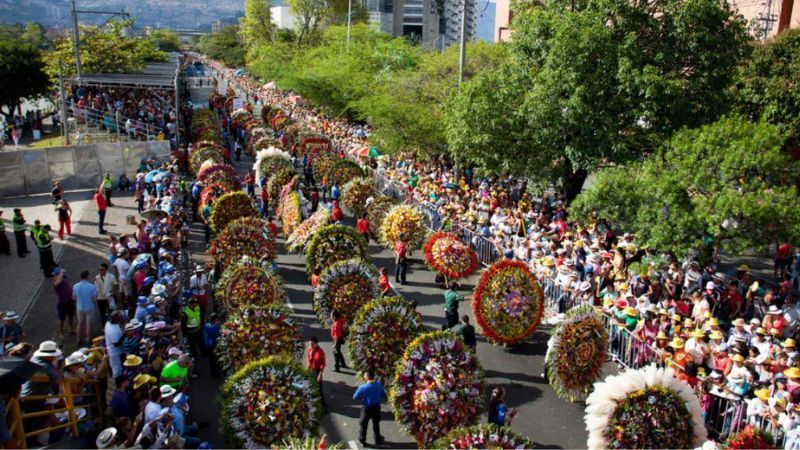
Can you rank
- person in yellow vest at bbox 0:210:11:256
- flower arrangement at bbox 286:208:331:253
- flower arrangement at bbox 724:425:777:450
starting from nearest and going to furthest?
flower arrangement at bbox 724:425:777:450
flower arrangement at bbox 286:208:331:253
person in yellow vest at bbox 0:210:11:256

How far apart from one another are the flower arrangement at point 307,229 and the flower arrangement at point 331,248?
119cm

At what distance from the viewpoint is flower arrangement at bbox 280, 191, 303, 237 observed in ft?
56.9

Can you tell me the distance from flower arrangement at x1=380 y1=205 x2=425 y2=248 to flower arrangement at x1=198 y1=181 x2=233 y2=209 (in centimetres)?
546

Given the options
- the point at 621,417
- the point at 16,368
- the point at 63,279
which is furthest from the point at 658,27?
the point at 16,368

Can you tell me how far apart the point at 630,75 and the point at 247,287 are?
1086 centimetres

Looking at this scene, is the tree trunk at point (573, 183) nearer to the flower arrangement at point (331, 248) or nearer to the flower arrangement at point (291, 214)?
the flower arrangement at point (291, 214)

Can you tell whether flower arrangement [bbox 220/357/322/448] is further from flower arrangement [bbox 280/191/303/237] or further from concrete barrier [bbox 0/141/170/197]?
concrete barrier [bbox 0/141/170/197]

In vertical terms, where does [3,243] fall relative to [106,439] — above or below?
below

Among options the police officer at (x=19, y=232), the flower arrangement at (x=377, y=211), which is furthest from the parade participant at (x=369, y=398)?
the police officer at (x=19, y=232)

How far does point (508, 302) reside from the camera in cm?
1238

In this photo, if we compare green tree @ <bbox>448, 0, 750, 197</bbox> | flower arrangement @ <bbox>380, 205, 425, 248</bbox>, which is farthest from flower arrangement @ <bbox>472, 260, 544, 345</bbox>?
green tree @ <bbox>448, 0, 750, 197</bbox>

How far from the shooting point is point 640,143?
17516 mm

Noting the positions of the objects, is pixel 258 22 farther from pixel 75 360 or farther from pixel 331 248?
pixel 75 360

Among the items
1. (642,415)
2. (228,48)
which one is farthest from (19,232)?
(228,48)
